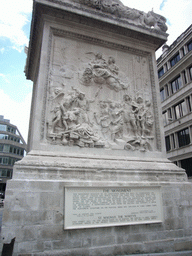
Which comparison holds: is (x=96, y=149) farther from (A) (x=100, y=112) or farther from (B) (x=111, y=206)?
(B) (x=111, y=206)

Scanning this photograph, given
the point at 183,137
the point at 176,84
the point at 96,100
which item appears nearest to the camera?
the point at 96,100

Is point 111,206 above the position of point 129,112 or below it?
below

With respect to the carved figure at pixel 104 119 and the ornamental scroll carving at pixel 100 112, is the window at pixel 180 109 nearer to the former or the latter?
the ornamental scroll carving at pixel 100 112

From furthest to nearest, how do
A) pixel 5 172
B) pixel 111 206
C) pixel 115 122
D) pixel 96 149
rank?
pixel 5 172 < pixel 115 122 < pixel 96 149 < pixel 111 206

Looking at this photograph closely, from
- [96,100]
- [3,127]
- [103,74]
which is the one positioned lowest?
[96,100]

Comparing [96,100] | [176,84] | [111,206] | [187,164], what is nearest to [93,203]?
[111,206]

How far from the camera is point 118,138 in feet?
31.9

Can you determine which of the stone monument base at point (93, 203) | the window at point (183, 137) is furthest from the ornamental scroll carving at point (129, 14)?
the window at point (183, 137)

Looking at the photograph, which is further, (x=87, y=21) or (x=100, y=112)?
(x=87, y=21)

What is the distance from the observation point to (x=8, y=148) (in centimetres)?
5431

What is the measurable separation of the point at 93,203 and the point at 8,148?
170 ft

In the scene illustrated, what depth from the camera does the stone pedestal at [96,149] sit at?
7180 millimetres

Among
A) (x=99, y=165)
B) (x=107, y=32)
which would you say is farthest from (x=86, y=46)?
(x=99, y=165)

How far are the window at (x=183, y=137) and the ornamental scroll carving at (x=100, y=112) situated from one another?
18201 millimetres
